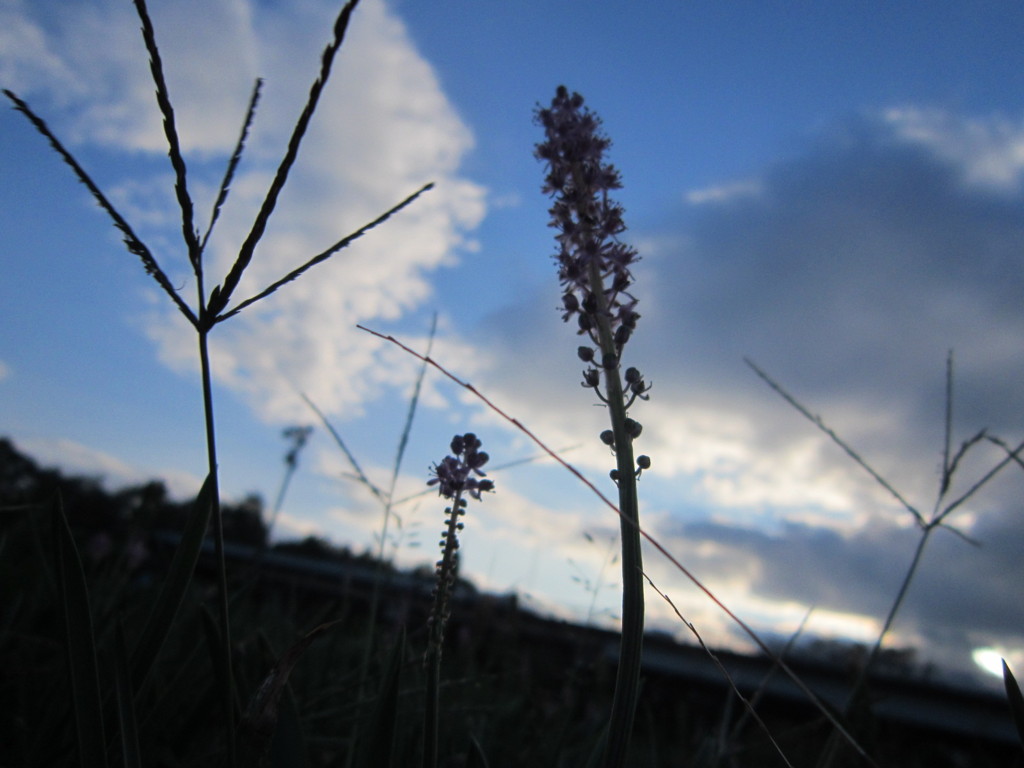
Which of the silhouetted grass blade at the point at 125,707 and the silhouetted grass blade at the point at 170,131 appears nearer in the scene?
the silhouetted grass blade at the point at 170,131

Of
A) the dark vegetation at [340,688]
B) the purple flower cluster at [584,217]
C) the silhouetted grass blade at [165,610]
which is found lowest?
the dark vegetation at [340,688]

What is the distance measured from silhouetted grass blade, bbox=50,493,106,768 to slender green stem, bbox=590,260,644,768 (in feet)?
2.82

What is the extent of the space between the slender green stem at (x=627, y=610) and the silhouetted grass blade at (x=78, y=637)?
0.86 meters

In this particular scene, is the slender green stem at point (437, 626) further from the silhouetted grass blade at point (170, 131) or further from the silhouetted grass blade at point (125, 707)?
the silhouetted grass blade at point (170, 131)

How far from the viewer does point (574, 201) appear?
1.45 metres

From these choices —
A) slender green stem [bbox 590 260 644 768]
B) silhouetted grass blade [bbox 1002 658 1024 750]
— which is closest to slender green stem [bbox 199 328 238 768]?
slender green stem [bbox 590 260 644 768]

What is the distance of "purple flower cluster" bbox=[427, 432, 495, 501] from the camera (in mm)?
1516

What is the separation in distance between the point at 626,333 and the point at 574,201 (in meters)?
0.34

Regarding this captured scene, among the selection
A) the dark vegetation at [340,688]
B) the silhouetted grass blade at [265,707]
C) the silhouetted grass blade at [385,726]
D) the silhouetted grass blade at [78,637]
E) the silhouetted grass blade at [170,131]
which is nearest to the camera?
the silhouetted grass blade at [170,131]

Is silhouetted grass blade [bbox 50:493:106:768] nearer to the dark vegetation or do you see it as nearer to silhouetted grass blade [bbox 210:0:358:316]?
the dark vegetation

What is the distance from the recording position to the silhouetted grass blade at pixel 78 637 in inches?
44.8

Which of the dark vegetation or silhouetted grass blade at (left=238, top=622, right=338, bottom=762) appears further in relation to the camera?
the dark vegetation

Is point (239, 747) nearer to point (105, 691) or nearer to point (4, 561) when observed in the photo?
point (105, 691)

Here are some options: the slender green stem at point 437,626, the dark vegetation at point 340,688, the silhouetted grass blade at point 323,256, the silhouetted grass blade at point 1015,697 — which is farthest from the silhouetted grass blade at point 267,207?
the silhouetted grass blade at point 1015,697
